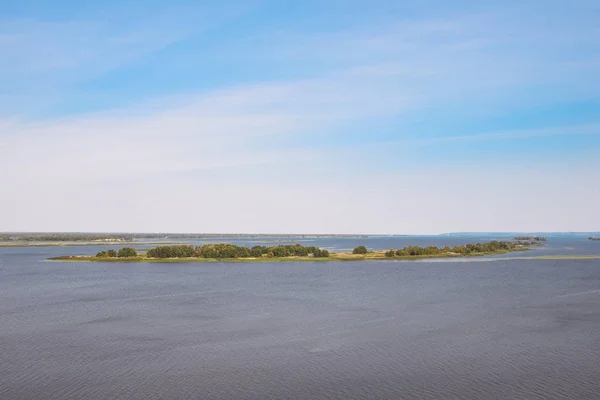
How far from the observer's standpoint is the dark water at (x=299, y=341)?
74.9ft

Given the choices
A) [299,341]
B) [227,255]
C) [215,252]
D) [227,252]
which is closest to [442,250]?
[227,252]

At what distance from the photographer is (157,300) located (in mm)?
47562

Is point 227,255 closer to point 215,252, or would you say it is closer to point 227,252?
point 227,252

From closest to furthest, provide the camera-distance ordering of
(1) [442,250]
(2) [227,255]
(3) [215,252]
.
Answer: (2) [227,255] → (3) [215,252] → (1) [442,250]

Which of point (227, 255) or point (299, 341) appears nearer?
point (299, 341)

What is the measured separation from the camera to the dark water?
22.8 meters

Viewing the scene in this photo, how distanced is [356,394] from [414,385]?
3055mm

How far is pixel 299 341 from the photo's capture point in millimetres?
30922

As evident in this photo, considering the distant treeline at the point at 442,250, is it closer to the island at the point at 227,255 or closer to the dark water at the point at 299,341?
the island at the point at 227,255

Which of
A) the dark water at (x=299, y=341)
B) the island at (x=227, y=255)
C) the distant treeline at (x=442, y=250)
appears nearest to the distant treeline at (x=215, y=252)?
the island at (x=227, y=255)

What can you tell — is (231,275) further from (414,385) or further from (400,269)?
(414,385)

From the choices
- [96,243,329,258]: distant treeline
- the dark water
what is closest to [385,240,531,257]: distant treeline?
[96,243,329,258]: distant treeline

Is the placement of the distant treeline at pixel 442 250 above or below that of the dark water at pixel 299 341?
above

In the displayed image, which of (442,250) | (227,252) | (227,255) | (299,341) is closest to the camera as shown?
(299,341)
